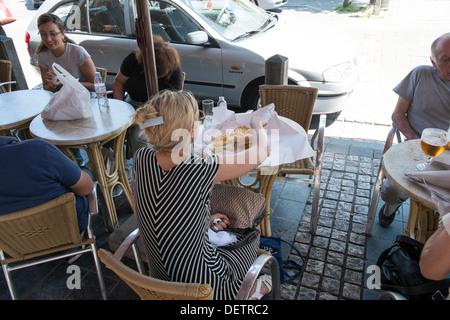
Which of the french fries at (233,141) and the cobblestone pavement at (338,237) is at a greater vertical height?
the french fries at (233,141)

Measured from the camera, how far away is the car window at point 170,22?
4.47 meters

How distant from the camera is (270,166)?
2219 mm

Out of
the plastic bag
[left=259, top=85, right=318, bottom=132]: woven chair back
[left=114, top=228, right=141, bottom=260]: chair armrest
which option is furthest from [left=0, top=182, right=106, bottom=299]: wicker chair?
the plastic bag

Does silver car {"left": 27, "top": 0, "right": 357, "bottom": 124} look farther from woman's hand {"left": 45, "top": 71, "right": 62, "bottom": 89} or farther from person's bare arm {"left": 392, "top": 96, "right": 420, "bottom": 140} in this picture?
woman's hand {"left": 45, "top": 71, "right": 62, "bottom": 89}

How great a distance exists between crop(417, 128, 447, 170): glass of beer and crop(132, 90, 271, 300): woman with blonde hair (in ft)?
3.84

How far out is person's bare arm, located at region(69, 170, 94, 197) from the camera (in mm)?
2086

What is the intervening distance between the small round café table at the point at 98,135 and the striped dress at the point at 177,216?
3.56 feet

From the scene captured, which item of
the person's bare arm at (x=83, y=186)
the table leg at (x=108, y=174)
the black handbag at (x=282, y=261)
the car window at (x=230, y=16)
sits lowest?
the black handbag at (x=282, y=261)

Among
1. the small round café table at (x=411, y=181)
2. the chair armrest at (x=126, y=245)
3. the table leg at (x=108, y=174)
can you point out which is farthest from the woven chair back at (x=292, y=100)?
the chair armrest at (x=126, y=245)

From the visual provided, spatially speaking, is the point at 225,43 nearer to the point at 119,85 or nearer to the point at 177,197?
the point at 119,85

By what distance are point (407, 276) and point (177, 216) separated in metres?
1.15

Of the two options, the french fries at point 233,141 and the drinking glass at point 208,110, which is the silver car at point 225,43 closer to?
the drinking glass at point 208,110

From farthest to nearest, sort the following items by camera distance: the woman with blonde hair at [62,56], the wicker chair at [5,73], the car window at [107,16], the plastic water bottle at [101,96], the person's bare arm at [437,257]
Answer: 1. the car window at [107,16]
2. the wicker chair at [5,73]
3. the woman with blonde hair at [62,56]
4. the plastic water bottle at [101,96]
5. the person's bare arm at [437,257]
